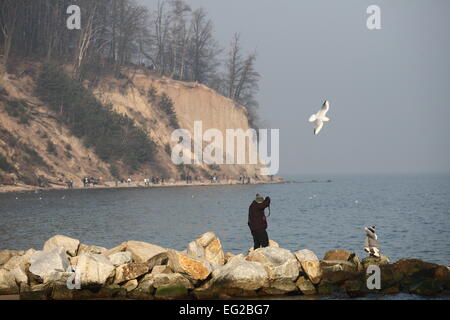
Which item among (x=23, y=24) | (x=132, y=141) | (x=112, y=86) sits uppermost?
(x=23, y=24)

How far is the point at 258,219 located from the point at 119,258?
12.7ft

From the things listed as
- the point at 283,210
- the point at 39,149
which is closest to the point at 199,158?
the point at 39,149

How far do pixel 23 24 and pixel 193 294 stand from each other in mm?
78583

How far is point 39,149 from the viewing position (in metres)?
A: 76.0

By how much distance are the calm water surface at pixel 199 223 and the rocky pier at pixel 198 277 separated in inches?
369

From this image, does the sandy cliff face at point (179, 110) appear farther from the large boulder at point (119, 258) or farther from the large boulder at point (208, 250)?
the large boulder at point (119, 258)

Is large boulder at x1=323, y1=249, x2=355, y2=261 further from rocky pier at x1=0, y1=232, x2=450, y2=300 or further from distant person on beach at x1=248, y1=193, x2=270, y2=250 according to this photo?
distant person on beach at x1=248, y1=193, x2=270, y2=250

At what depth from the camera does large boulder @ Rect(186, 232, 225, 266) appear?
71.9 feet

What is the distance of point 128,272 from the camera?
20188 millimetres

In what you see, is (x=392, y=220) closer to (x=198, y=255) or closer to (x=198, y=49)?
(x=198, y=255)

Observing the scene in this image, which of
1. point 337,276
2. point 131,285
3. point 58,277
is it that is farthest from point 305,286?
point 58,277

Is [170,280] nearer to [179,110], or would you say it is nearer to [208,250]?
[208,250]
